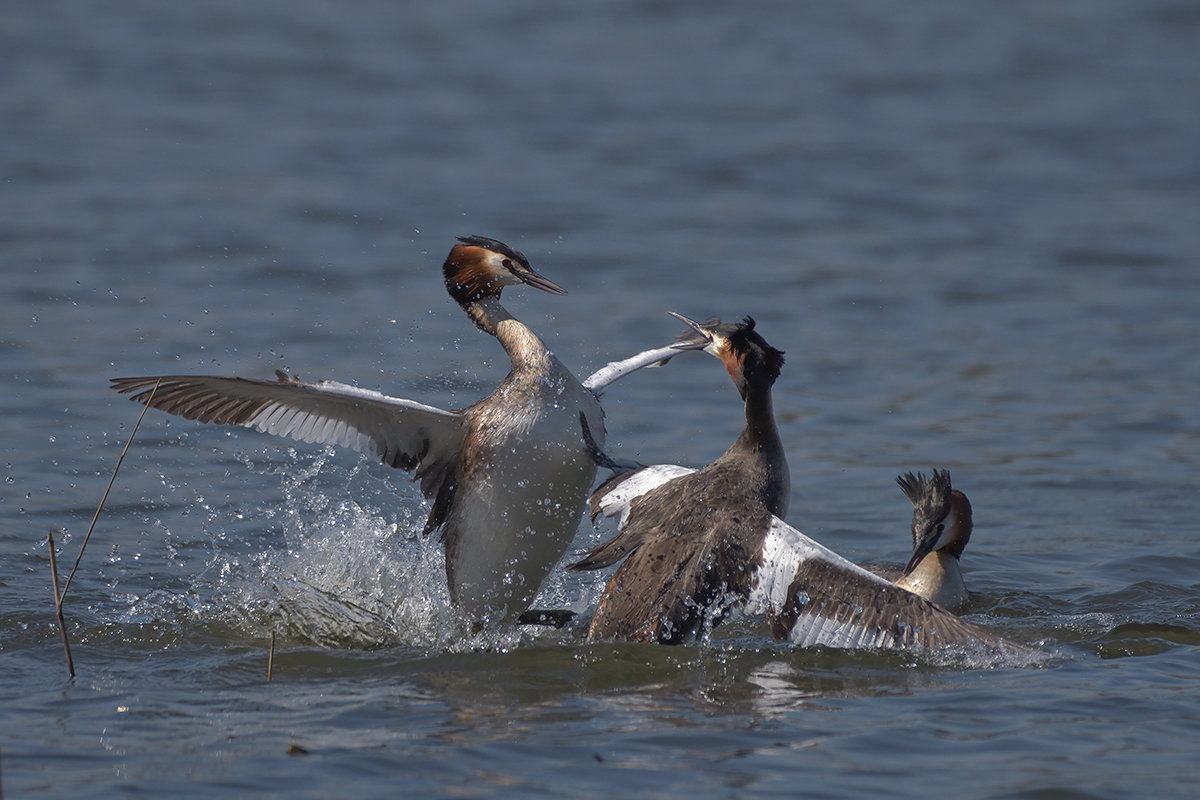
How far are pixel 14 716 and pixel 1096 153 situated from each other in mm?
15354

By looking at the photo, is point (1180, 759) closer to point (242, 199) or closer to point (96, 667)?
point (96, 667)

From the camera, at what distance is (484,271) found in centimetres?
741

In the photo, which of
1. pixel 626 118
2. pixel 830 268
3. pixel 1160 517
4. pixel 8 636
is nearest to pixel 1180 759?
pixel 1160 517

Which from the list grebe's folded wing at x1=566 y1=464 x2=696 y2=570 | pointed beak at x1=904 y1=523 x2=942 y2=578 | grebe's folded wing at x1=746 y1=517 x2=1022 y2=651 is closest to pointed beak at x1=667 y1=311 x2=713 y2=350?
grebe's folded wing at x1=566 y1=464 x2=696 y2=570

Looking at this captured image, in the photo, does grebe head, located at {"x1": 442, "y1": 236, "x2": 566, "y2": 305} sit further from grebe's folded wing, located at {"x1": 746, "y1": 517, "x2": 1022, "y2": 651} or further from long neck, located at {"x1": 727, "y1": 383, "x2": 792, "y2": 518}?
grebe's folded wing, located at {"x1": 746, "y1": 517, "x2": 1022, "y2": 651}

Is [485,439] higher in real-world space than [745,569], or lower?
higher

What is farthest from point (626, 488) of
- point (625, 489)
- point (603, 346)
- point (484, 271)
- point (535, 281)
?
point (603, 346)

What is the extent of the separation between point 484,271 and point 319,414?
1.08 m

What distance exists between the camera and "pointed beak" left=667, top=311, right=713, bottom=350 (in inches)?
282

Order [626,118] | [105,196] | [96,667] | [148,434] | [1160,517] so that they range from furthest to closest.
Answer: [626,118], [105,196], [148,434], [1160,517], [96,667]

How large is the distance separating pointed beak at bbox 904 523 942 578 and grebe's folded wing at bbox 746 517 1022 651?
153cm

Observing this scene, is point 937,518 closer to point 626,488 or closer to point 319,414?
point 626,488

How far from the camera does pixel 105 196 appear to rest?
1528 centimetres

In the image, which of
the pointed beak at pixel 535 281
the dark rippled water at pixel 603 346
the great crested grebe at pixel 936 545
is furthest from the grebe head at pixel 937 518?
the pointed beak at pixel 535 281
